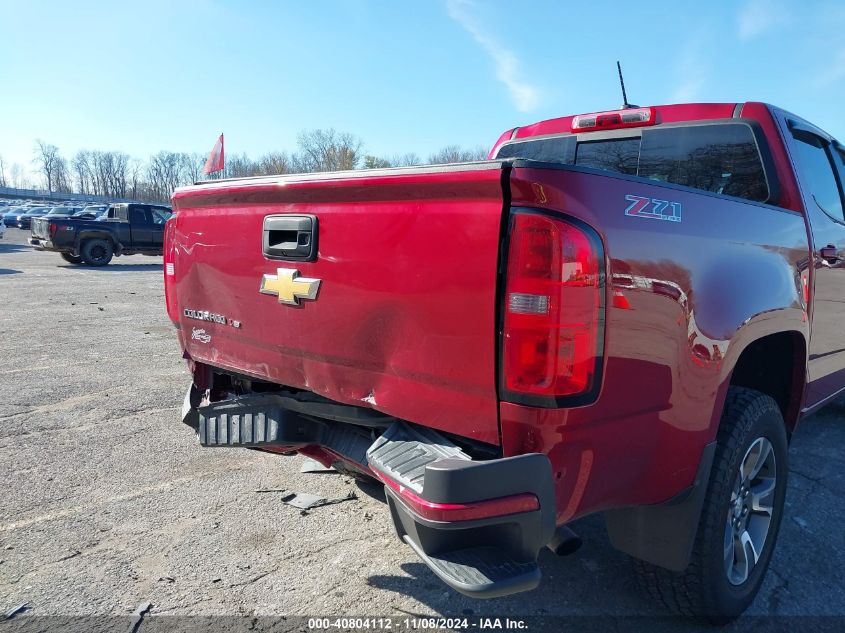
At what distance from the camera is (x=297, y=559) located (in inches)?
117

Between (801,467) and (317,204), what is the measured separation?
3.82 metres

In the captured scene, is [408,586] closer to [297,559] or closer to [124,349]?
[297,559]

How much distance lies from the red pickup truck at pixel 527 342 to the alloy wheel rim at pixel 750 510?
0.01 meters

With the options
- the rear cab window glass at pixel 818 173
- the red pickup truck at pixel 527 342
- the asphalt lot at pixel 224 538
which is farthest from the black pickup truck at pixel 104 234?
the rear cab window glass at pixel 818 173

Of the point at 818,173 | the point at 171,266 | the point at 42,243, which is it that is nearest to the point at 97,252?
the point at 42,243

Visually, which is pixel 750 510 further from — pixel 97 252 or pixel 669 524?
pixel 97 252

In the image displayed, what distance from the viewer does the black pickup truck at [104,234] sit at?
60.3ft

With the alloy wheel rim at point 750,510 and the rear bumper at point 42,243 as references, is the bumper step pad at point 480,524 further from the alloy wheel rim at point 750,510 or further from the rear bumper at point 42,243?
the rear bumper at point 42,243

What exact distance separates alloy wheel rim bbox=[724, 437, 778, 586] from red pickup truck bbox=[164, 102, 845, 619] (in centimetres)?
1

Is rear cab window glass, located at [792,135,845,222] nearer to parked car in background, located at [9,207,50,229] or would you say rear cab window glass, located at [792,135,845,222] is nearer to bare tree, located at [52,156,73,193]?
parked car in background, located at [9,207,50,229]

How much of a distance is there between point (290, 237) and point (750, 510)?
7.49 feet

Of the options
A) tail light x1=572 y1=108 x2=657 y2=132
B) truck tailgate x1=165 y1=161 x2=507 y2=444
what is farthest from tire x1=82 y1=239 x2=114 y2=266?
tail light x1=572 y1=108 x2=657 y2=132

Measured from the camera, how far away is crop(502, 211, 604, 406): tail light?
1.79m

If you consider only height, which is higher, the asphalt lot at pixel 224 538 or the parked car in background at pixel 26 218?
the parked car in background at pixel 26 218
